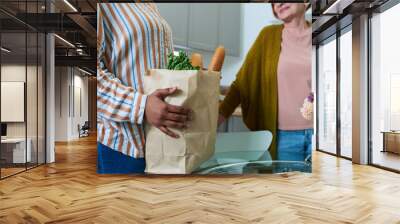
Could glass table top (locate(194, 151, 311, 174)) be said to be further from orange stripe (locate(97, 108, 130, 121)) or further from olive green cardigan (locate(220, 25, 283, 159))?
orange stripe (locate(97, 108, 130, 121))

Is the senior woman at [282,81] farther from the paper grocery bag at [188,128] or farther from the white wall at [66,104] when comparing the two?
the white wall at [66,104]

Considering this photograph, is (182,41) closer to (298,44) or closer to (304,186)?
(298,44)

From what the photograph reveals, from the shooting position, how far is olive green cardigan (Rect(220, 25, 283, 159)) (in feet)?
16.3

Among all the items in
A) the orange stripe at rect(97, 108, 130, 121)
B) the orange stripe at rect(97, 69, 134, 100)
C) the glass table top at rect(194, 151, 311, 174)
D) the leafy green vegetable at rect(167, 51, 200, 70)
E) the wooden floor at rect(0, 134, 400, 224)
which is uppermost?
the leafy green vegetable at rect(167, 51, 200, 70)

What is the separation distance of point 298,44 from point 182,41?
145cm

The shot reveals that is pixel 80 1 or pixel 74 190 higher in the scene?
pixel 80 1

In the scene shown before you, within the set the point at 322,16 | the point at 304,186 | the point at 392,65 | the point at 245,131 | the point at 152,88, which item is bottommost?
the point at 304,186

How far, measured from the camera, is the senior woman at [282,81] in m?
4.99

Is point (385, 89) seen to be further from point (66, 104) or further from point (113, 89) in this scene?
point (66, 104)

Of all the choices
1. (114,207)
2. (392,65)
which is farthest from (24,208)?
(392,65)

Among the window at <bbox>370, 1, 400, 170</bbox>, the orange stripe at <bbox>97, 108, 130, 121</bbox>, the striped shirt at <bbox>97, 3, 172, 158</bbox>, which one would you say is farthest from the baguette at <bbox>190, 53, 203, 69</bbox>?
the window at <bbox>370, 1, 400, 170</bbox>

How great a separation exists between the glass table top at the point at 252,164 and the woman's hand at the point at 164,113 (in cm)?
93

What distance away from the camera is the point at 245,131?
4938 millimetres

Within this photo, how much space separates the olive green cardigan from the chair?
Answer: 3.0 inches
